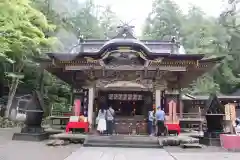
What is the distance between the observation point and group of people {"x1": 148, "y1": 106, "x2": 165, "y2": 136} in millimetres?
12359

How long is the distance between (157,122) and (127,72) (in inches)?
140

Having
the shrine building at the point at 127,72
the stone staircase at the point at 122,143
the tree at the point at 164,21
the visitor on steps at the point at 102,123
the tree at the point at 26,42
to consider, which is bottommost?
the stone staircase at the point at 122,143

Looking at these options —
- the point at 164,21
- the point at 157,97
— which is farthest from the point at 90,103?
the point at 164,21

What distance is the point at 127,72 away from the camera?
14906 millimetres

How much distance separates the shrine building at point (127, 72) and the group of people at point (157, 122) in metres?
0.78

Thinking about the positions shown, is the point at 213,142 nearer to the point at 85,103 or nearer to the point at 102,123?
the point at 102,123

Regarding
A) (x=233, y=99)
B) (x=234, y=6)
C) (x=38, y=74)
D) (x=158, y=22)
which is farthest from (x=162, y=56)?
(x=158, y=22)

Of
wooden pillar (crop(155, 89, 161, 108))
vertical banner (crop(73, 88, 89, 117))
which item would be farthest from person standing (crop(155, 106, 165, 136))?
vertical banner (crop(73, 88, 89, 117))

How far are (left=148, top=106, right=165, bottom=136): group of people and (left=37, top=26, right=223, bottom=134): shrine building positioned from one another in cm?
Answer: 78

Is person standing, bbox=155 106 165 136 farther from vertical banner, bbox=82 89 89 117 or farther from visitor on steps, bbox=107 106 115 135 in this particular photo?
vertical banner, bbox=82 89 89 117

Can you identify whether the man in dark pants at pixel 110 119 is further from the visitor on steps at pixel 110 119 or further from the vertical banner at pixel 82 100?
the vertical banner at pixel 82 100

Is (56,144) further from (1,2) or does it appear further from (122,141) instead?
(1,2)

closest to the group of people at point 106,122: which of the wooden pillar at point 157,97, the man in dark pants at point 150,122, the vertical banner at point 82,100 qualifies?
the vertical banner at point 82,100

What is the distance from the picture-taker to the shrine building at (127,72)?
1355 cm
